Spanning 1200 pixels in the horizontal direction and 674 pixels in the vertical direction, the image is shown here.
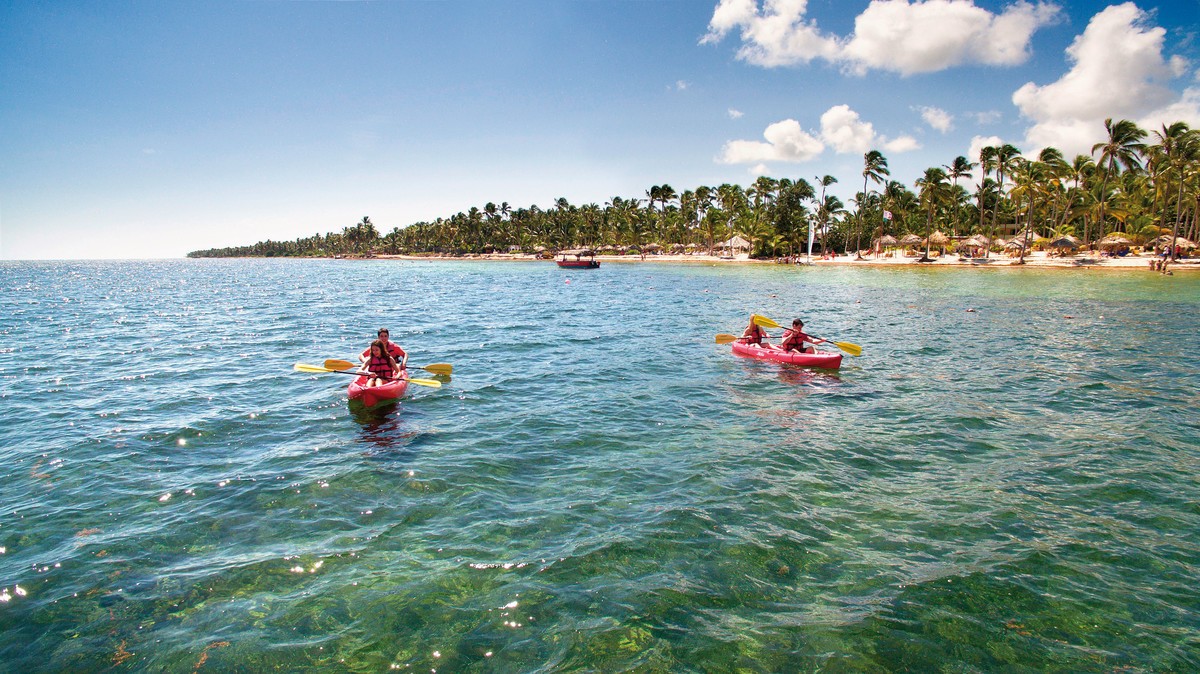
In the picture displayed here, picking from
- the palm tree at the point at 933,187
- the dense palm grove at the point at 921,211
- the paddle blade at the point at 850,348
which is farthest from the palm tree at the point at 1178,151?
the paddle blade at the point at 850,348

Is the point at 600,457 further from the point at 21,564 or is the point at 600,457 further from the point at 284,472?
the point at 21,564

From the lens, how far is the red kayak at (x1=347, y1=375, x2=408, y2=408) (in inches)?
517

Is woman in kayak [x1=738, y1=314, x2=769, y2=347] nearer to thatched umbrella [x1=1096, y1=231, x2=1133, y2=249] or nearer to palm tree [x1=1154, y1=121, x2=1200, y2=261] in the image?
palm tree [x1=1154, y1=121, x2=1200, y2=261]

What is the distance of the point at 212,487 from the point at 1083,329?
32229mm

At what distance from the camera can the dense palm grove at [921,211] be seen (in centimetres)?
6669

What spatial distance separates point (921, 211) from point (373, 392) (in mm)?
111019

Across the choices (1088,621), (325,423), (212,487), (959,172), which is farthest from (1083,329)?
(959,172)

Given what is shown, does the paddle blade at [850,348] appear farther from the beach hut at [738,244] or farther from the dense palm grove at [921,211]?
the beach hut at [738,244]

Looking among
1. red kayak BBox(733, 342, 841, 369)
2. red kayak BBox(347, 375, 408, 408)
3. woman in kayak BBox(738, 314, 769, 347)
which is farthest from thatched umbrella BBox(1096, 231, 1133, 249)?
red kayak BBox(347, 375, 408, 408)

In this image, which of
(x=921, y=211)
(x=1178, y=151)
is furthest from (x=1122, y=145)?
(x=921, y=211)

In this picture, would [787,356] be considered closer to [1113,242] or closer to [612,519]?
[612,519]

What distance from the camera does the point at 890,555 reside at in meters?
7.20

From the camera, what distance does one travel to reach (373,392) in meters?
13.1

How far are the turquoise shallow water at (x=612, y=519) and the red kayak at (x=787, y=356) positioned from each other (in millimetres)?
424
